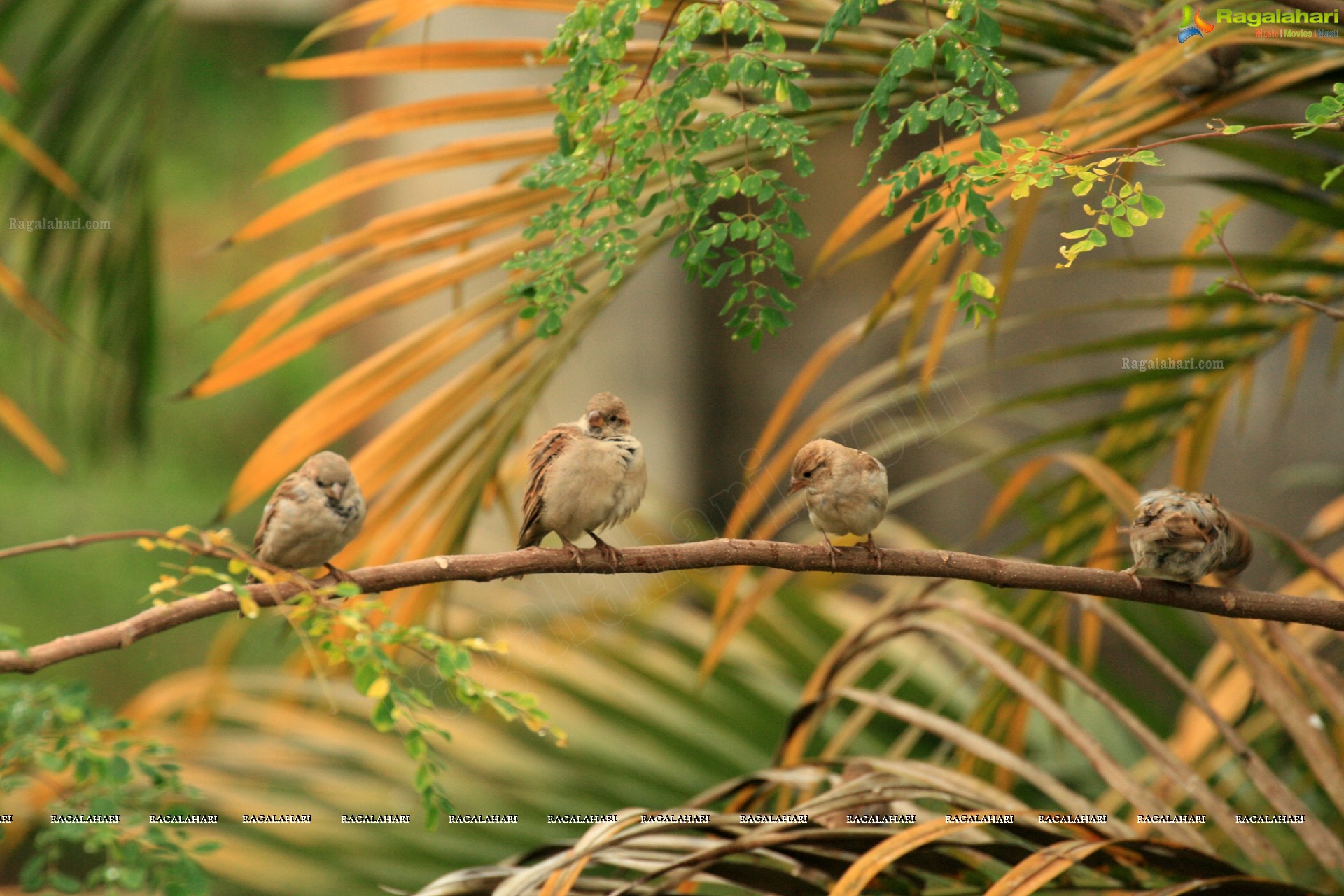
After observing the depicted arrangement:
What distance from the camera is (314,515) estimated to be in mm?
1309

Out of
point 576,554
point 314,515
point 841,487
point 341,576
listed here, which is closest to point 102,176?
point 314,515

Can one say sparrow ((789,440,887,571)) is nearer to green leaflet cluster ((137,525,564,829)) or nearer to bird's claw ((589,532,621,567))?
bird's claw ((589,532,621,567))

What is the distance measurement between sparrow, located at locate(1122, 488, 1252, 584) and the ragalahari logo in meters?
0.62

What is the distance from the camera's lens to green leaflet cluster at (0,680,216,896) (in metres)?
1.19

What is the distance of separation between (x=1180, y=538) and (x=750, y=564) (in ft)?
1.52

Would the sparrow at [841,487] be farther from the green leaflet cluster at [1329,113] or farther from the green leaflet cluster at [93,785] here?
the green leaflet cluster at [93,785]

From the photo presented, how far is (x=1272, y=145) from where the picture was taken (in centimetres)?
180

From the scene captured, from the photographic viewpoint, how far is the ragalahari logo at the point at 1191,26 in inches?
52.3

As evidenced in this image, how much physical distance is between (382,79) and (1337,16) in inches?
130

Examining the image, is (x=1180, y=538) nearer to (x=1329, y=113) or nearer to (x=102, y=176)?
(x=1329, y=113)

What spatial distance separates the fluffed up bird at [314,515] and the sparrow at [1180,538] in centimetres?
92

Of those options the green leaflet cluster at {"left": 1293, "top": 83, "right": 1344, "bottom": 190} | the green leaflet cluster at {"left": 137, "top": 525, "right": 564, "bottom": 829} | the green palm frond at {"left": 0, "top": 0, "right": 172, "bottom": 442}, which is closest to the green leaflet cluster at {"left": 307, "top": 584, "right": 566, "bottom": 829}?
the green leaflet cluster at {"left": 137, "top": 525, "right": 564, "bottom": 829}

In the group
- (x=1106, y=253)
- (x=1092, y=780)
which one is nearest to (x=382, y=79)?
(x=1106, y=253)

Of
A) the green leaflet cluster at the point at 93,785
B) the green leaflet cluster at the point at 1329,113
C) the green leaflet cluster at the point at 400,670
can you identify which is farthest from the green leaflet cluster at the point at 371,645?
the green leaflet cluster at the point at 1329,113
